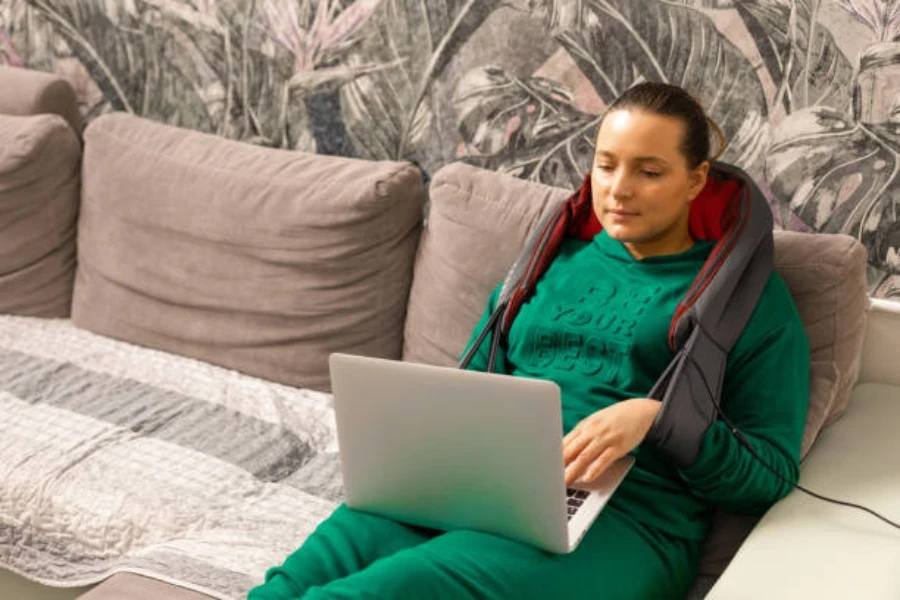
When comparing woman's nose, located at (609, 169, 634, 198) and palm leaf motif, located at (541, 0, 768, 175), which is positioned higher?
palm leaf motif, located at (541, 0, 768, 175)

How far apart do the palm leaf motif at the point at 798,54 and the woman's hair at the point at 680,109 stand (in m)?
→ 0.30

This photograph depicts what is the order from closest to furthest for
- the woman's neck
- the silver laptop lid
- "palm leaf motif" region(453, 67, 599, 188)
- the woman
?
the silver laptop lid → the woman → the woman's neck → "palm leaf motif" region(453, 67, 599, 188)

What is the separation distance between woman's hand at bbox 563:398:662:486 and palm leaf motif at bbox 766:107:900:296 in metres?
0.60

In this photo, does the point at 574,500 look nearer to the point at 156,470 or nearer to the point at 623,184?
the point at 623,184

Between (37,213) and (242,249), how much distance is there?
0.54 meters

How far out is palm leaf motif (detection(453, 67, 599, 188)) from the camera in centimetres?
222

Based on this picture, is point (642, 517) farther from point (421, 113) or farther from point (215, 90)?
point (215, 90)

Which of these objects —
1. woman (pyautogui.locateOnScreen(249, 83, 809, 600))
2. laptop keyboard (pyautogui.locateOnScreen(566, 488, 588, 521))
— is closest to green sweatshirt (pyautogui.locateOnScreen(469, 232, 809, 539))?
woman (pyautogui.locateOnScreen(249, 83, 809, 600))

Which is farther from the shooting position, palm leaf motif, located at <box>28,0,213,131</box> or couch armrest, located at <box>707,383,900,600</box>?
palm leaf motif, located at <box>28,0,213,131</box>

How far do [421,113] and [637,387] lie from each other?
2.89 feet

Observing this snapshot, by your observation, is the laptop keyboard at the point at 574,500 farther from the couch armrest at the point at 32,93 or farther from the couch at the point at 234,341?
the couch armrest at the point at 32,93

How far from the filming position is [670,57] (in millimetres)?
2086

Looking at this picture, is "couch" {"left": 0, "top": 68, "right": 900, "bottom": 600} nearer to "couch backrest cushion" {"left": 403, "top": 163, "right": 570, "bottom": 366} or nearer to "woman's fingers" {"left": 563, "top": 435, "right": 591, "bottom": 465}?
"couch backrest cushion" {"left": 403, "top": 163, "right": 570, "bottom": 366}

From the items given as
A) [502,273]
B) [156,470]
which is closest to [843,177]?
[502,273]
